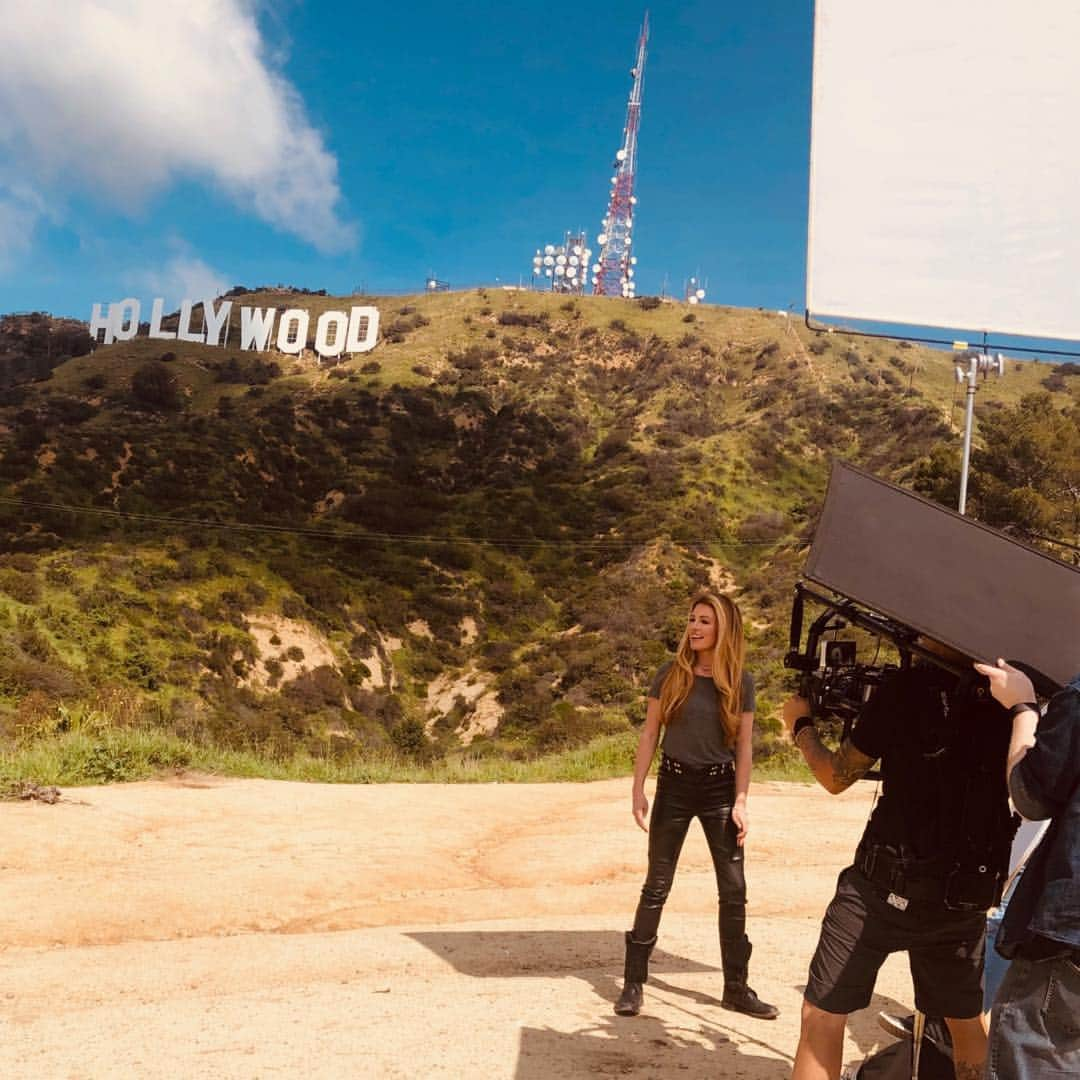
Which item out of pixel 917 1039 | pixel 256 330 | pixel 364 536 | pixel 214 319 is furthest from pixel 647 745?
pixel 214 319

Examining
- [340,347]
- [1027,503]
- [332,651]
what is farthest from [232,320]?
[1027,503]

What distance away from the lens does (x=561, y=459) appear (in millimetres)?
60438

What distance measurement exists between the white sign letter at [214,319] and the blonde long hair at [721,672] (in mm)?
67634

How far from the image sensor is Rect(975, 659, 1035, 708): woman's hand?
108 inches

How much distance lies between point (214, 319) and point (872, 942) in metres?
71.0

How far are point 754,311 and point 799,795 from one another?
238 feet

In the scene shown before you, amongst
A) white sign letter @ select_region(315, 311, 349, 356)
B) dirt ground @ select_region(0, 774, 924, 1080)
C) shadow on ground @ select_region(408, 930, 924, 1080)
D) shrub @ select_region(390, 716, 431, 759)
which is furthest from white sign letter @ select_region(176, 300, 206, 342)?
shadow on ground @ select_region(408, 930, 924, 1080)

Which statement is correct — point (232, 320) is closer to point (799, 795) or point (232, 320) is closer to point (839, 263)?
point (799, 795)

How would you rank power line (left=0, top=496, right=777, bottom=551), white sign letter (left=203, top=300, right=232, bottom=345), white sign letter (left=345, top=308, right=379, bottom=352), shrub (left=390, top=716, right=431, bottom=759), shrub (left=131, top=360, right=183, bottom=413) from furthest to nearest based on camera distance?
white sign letter (left=345, top=308, right=379, bottom=352)
white sign letter (left=203, top=300, right=232, bottom=345)
shrub (left=131, top=360, right=183, bottom=413)
power line (left=0, top=496, right=777, bottom=551)
shrub (left=390, top=716, right=431, bottom=759)

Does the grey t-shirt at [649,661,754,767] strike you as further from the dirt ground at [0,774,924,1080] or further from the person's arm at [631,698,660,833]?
the dirt ground at [0,774,924,1080]

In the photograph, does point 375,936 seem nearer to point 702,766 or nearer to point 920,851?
point 702,766

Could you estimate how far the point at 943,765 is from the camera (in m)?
3.13

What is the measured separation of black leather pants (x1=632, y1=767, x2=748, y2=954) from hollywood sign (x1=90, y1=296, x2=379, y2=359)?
66636mm

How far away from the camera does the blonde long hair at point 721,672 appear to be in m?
5.23
